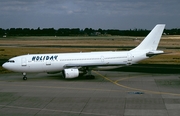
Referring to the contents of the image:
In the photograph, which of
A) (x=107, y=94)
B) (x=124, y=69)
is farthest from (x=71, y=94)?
(x=124, y=69)

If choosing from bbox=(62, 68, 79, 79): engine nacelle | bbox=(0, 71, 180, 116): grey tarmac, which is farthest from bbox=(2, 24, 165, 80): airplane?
bbox=(0, 71, 180, 116): grey tarmac

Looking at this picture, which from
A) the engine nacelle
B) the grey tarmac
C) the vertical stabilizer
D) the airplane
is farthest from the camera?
the vertical stabilizer

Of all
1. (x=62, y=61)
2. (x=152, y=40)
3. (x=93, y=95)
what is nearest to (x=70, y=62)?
(x=62, y=61)

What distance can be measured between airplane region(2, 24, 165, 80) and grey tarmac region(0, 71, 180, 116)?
53.2 inches

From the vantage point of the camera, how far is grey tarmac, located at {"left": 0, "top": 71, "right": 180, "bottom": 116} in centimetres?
2727

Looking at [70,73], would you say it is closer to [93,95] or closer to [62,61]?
[62,61]

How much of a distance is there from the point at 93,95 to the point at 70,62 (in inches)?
485

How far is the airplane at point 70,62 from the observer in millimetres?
44375

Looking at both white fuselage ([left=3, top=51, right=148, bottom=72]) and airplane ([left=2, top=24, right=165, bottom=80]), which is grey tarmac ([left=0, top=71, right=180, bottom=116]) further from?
white fuselage ([left=3, top=51, right=148, bottom=72])

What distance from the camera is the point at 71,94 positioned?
34.8m

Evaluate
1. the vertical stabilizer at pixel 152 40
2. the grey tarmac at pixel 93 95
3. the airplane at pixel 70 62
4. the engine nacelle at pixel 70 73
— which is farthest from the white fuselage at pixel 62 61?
the vertical stabilizer at pixel 152 40

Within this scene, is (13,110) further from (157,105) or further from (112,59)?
(112,59)

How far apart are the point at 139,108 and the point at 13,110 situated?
402 inches

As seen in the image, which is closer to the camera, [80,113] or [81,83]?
[80,113]
